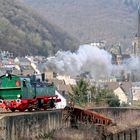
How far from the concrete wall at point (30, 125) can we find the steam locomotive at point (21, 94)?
2617 millimetres

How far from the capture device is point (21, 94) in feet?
131

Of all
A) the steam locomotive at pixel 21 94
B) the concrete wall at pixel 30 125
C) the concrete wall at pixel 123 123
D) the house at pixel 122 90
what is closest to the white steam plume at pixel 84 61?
the house at pixel 122 90

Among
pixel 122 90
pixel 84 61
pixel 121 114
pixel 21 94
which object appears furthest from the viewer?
pixel 122 90

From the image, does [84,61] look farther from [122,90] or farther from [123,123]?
[123,123]

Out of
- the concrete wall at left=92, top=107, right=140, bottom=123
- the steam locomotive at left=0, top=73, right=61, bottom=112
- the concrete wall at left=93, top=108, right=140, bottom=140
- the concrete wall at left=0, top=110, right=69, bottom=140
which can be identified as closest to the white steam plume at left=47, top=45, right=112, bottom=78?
the concrete wall at left=93, top=108, right=140, bottom=140

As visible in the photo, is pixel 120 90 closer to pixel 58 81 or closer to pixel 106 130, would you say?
pixel 58 81

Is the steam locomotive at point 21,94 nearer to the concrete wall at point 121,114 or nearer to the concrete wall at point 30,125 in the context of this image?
the concrete wall at point 30,125

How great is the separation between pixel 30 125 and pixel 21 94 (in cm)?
672

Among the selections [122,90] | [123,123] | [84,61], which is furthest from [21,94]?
[122,90]

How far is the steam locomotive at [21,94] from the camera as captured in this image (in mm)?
39594

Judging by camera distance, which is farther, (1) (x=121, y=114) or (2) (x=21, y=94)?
(1) (x=121, y=114)

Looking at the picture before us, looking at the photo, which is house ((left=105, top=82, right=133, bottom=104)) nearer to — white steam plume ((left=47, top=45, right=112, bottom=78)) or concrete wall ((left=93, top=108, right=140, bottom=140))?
white steam plume ((left=47, top=45, right=112, bottom=78))

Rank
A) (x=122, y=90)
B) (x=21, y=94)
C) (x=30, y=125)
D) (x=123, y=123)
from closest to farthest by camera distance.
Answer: (x=30, y=125)
(x=21, y=94)
(x=123, y=123)
(x=122, y=90)

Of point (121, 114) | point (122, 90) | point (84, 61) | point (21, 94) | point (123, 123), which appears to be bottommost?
point (123, 123)
